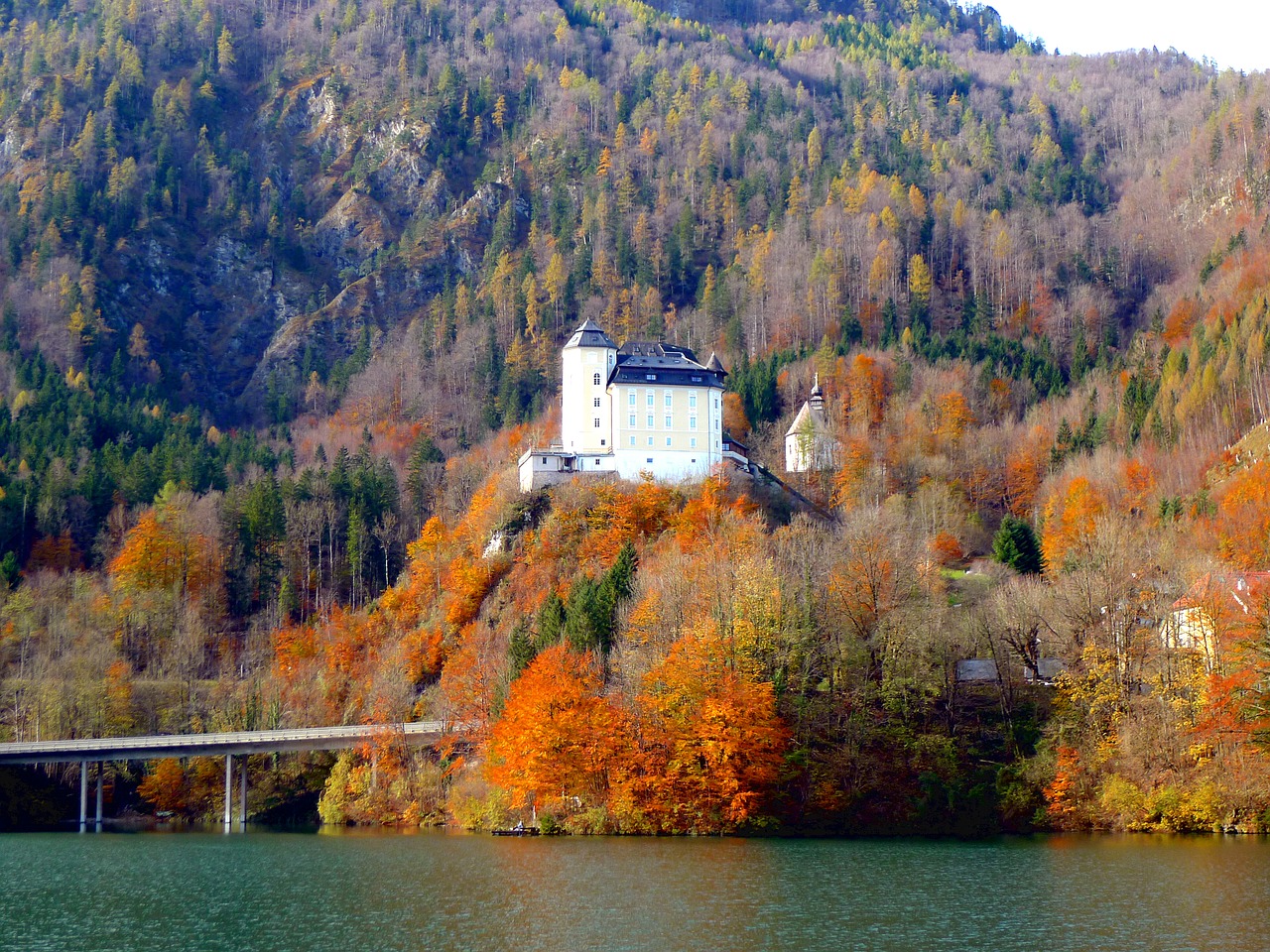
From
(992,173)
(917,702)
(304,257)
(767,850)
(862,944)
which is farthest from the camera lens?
(304,257)

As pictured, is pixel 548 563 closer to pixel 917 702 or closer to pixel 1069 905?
pixel 917 702

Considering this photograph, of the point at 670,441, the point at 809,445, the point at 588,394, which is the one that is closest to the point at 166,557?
→ the point at 588,394

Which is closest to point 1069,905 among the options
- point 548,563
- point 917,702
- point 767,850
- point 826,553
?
point 767,850

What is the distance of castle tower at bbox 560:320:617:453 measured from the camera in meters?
93.5

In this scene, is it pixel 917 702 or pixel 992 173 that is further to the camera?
pixel 992 173

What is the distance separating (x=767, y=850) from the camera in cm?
5175

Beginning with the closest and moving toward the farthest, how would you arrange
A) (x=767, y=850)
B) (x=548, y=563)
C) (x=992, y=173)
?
(x=767, y=850)
(x=548, y=563)
(x=992, y=173)

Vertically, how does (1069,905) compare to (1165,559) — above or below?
below

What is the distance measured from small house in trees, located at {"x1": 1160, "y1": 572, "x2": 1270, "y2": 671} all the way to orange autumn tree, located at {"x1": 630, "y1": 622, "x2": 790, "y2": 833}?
1812 cm

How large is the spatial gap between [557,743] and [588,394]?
125ft

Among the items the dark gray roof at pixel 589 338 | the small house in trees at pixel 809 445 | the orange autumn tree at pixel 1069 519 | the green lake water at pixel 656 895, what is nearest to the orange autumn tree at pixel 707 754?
the green lake water at pixel 656 895

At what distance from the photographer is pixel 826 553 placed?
72562 mm

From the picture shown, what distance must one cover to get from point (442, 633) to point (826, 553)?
25483mm

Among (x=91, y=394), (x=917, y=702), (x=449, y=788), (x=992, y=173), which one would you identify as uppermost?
(x=992, y=173)
